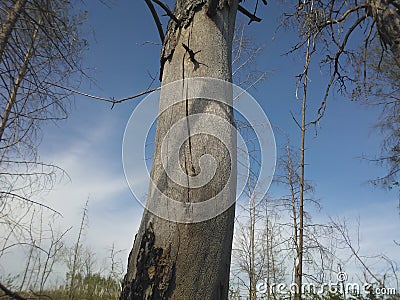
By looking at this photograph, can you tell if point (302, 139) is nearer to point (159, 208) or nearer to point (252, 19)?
point (252, 19)

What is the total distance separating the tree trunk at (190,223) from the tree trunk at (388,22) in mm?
1739

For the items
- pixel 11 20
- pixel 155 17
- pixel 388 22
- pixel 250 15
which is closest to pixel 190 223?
pixel 11 20

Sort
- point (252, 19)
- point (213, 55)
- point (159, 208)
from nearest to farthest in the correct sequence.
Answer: point (159, 208) < point (213, 55) < point (252, 19)

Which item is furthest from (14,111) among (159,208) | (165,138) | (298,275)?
(298,275)

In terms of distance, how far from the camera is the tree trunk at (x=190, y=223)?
1.01 m

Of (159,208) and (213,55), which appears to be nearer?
(159,208)

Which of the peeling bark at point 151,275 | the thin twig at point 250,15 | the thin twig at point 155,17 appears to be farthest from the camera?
the thin twig at point 250,15

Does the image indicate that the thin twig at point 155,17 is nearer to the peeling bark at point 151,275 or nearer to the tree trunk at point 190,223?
the tree trunk at point 190,223

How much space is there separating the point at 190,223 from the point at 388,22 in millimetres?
2458

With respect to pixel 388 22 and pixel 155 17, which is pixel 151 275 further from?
pixel 388 22

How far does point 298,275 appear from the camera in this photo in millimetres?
4898

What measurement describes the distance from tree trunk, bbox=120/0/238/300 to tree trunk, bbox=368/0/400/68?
1.74 meters

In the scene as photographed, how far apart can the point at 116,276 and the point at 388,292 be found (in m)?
3.58

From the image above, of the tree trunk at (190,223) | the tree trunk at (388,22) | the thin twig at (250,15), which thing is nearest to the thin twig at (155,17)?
the tree trunk at (190,223)
